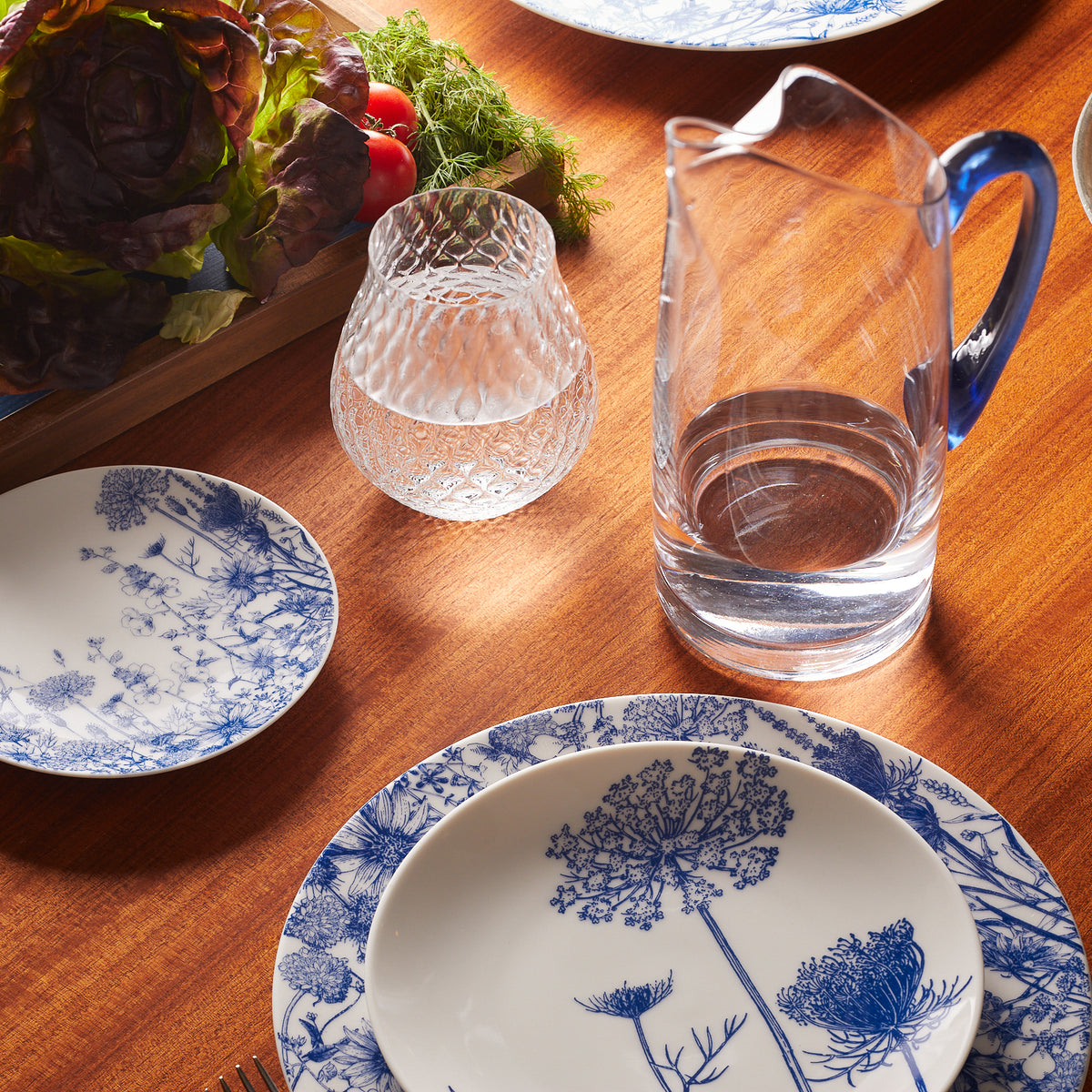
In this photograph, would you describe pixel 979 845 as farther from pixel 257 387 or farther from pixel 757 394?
pixel 257 387

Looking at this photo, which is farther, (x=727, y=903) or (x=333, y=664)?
(x=333, y=664)

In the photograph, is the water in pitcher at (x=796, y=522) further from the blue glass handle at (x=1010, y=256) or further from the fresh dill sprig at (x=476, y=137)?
the fresh dill sprig at (x=476, y=137)

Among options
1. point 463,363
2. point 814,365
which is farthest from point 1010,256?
point 463,363

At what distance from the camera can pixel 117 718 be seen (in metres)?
0.62

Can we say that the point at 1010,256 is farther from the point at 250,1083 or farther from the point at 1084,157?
the point at 250,1083

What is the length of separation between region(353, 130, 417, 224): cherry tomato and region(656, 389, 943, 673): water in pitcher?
371 millimetres

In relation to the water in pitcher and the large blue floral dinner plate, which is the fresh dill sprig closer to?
the water in pitcher

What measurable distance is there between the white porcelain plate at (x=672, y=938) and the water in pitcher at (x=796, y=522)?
112 millimetres

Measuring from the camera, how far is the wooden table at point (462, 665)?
0.55 meters

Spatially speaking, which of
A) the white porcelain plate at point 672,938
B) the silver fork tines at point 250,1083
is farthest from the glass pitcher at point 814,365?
the silver fork tines at point 250,1083

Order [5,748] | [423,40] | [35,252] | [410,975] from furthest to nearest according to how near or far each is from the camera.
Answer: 1. [423,40]
2. [35,252]
3. [5,748]
4. [410,975]

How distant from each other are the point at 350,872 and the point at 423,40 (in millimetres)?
692

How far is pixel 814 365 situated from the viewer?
1.85 ft

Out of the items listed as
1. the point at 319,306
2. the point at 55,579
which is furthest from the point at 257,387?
the point at 55,579
